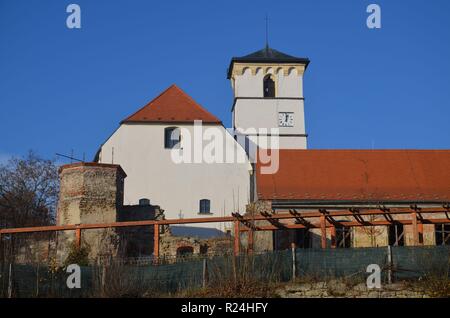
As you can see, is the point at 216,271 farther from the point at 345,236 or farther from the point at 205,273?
the point at 345,236

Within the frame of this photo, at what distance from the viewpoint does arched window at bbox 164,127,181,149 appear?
130ft

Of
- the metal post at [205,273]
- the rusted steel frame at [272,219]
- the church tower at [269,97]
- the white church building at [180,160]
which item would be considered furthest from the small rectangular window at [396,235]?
the church tower at [269,97]

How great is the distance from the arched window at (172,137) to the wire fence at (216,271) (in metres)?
22.1

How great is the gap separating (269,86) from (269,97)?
1.19 metres

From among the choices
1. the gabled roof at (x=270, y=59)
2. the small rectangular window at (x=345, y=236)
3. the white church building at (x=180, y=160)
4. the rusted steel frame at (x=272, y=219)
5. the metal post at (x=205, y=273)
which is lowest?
the metal post at (x=205, y=273)

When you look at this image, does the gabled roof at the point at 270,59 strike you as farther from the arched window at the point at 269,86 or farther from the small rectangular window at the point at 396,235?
the small rectangular window at the point at 396,235

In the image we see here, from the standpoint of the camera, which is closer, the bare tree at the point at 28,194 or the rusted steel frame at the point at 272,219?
the rusted steel frame at the point at 272,219

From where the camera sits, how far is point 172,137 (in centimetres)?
3997

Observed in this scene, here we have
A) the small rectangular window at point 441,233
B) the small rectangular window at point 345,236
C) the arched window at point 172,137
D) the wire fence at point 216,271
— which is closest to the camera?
the wire fence at point 216,271

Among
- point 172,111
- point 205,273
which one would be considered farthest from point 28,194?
point 205,273

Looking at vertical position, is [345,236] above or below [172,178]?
below

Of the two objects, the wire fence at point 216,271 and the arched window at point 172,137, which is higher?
the arched window at point 172,137

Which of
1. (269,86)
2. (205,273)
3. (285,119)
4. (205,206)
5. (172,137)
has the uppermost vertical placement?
(269,86)

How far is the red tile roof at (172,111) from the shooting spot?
40125 mm
